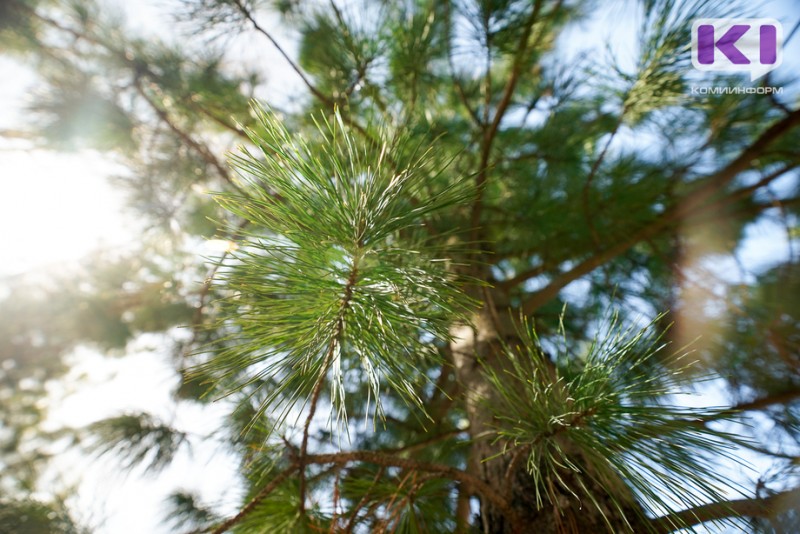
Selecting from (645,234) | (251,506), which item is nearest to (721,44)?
(645,234)

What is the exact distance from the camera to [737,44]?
1.06 m

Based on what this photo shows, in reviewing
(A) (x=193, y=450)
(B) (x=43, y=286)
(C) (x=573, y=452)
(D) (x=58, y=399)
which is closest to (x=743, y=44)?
(C) (x=573, y=452)

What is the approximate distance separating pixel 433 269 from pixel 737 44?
1003 millimetres

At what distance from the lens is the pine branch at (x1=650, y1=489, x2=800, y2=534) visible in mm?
546

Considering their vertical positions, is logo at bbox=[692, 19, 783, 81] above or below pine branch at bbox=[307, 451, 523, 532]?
above

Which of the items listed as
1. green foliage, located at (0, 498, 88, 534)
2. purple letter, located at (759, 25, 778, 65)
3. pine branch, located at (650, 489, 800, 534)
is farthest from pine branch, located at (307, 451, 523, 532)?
purple letter, located at (759, 25, 778, 65)

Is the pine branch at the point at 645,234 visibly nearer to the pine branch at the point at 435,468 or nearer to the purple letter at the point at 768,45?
the purple letter at the point at 768,45

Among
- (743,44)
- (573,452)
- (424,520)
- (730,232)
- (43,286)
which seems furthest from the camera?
(43,286)

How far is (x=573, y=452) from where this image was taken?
72 cm

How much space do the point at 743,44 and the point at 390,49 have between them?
90cm

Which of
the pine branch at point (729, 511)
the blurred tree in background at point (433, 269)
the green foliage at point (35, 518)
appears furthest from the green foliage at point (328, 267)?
the green foliage at point (35, 518)

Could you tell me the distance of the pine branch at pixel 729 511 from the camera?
21.5 inches

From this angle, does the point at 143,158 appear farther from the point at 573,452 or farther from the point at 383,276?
the point at 573,452

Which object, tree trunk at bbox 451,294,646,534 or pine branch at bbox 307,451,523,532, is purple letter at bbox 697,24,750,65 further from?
pine branch at bbox 307,451,523,532
